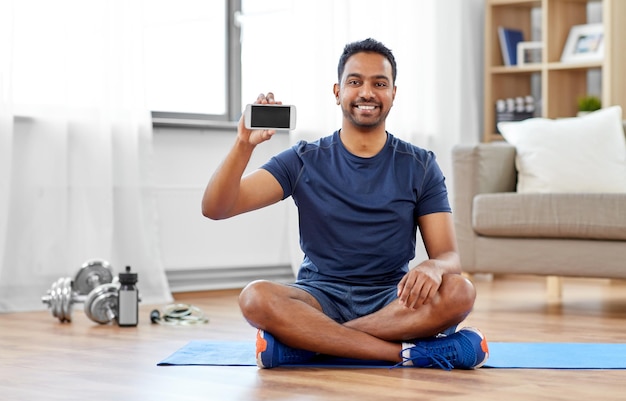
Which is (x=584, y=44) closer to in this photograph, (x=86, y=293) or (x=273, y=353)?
(x=86, y=293)

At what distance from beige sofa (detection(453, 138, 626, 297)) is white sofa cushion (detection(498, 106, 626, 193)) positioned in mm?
123

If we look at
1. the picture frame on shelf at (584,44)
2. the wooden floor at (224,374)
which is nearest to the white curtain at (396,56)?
the picture frame on shelf at (584,44)

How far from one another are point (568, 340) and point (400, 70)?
2658mm

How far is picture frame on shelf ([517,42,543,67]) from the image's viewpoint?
5883 mm

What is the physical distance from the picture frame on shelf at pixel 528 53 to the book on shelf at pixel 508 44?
0.11 ft

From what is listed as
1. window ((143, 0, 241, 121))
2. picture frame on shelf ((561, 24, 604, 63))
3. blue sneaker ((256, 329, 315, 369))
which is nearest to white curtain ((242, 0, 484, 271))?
window ((143, 0, 241, 121))

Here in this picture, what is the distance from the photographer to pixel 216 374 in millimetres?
2422

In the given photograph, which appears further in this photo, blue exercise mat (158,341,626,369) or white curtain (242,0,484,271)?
white curtain (242,0,484,271)

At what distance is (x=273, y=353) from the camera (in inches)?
98.5

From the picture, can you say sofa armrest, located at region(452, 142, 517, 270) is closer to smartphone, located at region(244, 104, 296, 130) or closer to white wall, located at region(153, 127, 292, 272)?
white wall, located at region(153, 127, 292, 272)

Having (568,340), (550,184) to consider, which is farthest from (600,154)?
(568,340)

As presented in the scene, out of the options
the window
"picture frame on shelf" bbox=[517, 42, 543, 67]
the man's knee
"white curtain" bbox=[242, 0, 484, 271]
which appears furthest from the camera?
"picture frame on shelf" bbox=[517, 42, 543, 67]

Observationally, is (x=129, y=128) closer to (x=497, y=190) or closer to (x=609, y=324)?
(x=497, y=190)

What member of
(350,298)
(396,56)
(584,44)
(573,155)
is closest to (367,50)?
(350,298)
